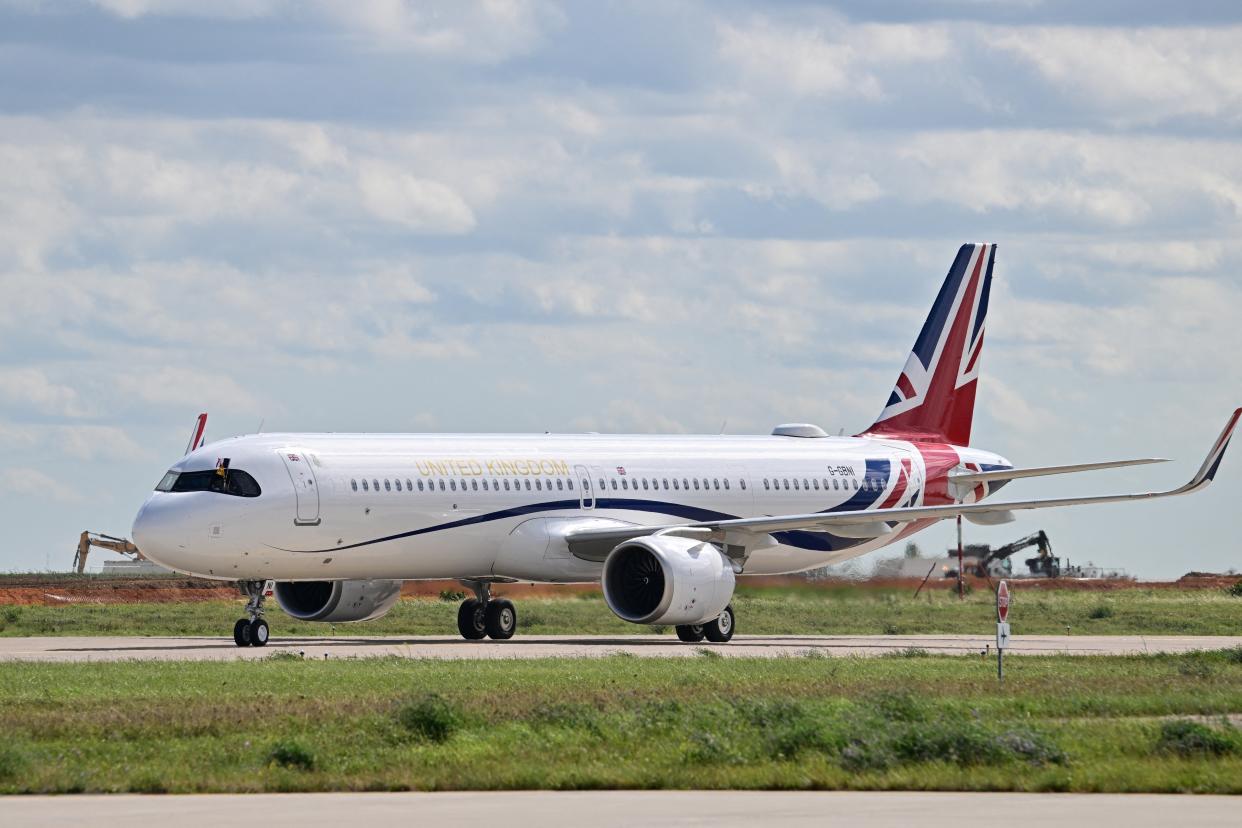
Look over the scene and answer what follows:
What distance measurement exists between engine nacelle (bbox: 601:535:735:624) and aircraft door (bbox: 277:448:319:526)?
19.2ft

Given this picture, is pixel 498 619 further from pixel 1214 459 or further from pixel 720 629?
pixel 1214 459

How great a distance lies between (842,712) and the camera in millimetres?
21172

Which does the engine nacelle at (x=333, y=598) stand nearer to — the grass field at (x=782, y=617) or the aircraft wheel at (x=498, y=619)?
the grass field at (x=782, y=617)

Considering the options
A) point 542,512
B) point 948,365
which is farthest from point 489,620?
point 948,365

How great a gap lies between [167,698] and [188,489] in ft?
46.1

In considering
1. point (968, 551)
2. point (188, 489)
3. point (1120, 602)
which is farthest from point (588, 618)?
point (968, 551)

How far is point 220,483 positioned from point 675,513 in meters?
10.9

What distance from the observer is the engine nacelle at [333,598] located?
4231 cm

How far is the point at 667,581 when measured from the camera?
3900cm

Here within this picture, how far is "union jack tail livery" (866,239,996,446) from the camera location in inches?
2038

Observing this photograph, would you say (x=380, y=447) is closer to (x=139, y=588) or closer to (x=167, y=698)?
(x=167, y=698)

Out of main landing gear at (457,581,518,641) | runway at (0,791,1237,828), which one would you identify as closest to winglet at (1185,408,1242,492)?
main landing gear at (457,581,518,641)

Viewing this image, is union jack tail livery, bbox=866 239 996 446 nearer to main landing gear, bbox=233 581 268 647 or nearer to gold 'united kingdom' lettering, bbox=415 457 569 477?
gold 'united kingdom' lettering, bbox=415 457 569 477

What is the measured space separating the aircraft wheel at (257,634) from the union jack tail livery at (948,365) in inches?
751
